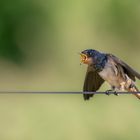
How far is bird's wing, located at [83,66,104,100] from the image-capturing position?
5.27 m

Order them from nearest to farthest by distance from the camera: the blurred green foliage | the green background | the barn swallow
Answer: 1. the barn swallow
2. the green background
3. the blurred green foliage

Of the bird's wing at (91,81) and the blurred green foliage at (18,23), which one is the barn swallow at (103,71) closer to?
the bird's wing at (91,81)

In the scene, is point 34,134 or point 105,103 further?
point 105,103

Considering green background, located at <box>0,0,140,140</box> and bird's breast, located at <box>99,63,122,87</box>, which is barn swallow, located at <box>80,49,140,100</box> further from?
green background, located at <box>0,0,140,140</box>

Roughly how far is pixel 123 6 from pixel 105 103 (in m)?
3.71

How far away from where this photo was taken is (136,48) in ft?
38.0

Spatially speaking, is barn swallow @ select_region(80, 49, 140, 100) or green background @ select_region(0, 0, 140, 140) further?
green background @ select_region(0, 0, 140, 140)

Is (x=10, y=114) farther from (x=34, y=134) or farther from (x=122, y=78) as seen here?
(x=122, y=78)

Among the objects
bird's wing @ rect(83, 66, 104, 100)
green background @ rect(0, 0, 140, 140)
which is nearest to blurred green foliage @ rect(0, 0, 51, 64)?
green background @ rect(0, 0, 140, 140)

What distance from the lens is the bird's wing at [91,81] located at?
5.27 metres

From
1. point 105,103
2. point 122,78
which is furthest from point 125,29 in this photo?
point 122,78

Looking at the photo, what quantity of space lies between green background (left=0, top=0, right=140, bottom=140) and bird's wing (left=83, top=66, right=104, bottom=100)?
2.96 metres

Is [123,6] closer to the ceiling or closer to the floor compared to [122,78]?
closer to the floor

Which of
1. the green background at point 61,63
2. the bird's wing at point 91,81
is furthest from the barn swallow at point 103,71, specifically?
the green background at point 61,63
